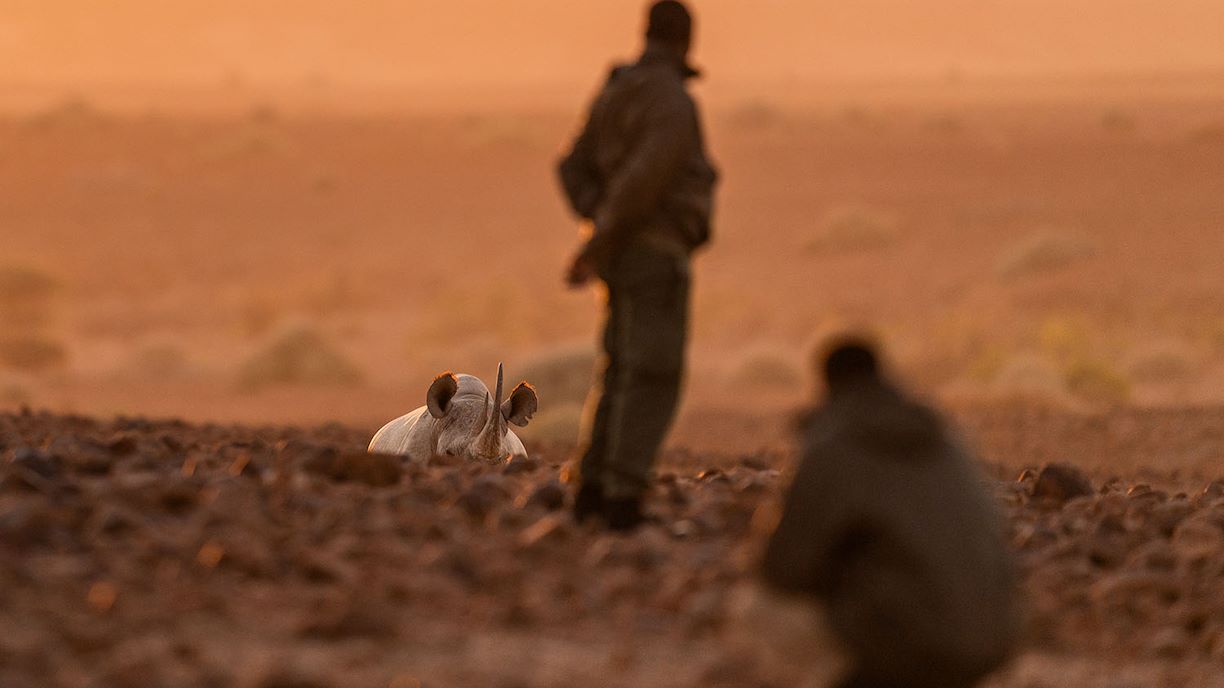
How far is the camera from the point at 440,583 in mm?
6934

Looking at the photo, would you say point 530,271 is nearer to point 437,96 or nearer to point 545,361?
point 545,361

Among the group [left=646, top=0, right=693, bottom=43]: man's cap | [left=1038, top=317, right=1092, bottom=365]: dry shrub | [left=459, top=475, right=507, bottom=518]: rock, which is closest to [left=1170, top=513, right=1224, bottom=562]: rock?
[left=459, top=475, right=507, bottom=518]: rock

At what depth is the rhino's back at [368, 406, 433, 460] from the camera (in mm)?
12023

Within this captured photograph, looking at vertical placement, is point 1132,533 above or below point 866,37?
below

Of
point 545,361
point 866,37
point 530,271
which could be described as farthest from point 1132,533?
point 866,37

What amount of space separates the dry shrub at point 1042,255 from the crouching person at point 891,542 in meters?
30.5

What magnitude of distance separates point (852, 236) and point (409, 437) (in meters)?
27.5

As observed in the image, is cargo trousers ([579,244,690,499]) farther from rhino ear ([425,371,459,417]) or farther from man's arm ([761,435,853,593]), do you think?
rhino ear ([425,371,459,417])

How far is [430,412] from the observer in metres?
11.8

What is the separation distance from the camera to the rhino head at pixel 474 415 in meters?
11.4

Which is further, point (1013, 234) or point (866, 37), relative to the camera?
point (866, 37)

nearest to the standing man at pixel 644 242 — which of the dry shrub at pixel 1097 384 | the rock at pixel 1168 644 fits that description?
the rock at pixel 1168 644

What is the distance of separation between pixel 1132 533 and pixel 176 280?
3326 cm

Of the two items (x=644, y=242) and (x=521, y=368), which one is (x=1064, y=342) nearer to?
(x=521, y=368)
